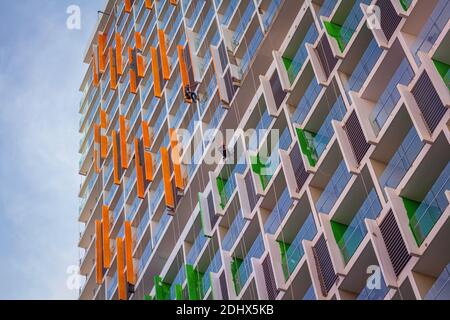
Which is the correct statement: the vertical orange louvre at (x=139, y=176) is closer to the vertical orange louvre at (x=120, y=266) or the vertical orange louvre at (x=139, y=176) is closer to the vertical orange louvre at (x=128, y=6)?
the vertical orange louvre at (x=120, y=266)

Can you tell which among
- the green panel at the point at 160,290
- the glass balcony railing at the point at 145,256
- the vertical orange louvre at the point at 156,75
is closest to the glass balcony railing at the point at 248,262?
the green panel at the point at 160,290

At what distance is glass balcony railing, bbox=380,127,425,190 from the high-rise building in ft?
0.21

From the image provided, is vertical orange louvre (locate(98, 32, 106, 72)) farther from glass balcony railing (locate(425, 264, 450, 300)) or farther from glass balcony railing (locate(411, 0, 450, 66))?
glass balcony railing (locate(425, 264, 450, 300))

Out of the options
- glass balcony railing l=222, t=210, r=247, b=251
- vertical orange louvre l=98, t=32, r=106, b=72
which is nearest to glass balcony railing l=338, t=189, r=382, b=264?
glass balcony railing l=222, t=210, r=247, b=251

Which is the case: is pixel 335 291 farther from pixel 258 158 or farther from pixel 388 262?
pixel 258 158

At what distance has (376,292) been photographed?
81.5ft

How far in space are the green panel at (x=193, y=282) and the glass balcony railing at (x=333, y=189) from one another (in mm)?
8320

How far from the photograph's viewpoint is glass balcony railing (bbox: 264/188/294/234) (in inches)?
1228

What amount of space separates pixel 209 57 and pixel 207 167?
7200 millimetres

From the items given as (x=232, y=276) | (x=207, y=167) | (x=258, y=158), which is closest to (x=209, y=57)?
(x=207, y=167)

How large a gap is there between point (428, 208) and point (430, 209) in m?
0.07

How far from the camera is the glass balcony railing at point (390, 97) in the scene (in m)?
27.2

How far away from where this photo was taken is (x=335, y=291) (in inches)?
1023

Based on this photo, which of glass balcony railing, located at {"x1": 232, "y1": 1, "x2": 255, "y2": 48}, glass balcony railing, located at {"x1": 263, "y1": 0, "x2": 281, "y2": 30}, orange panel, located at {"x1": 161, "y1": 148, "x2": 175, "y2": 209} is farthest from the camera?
orange panel, located at {"x1": 161, "y1": 148, "x2": 175, "y2": 209}
